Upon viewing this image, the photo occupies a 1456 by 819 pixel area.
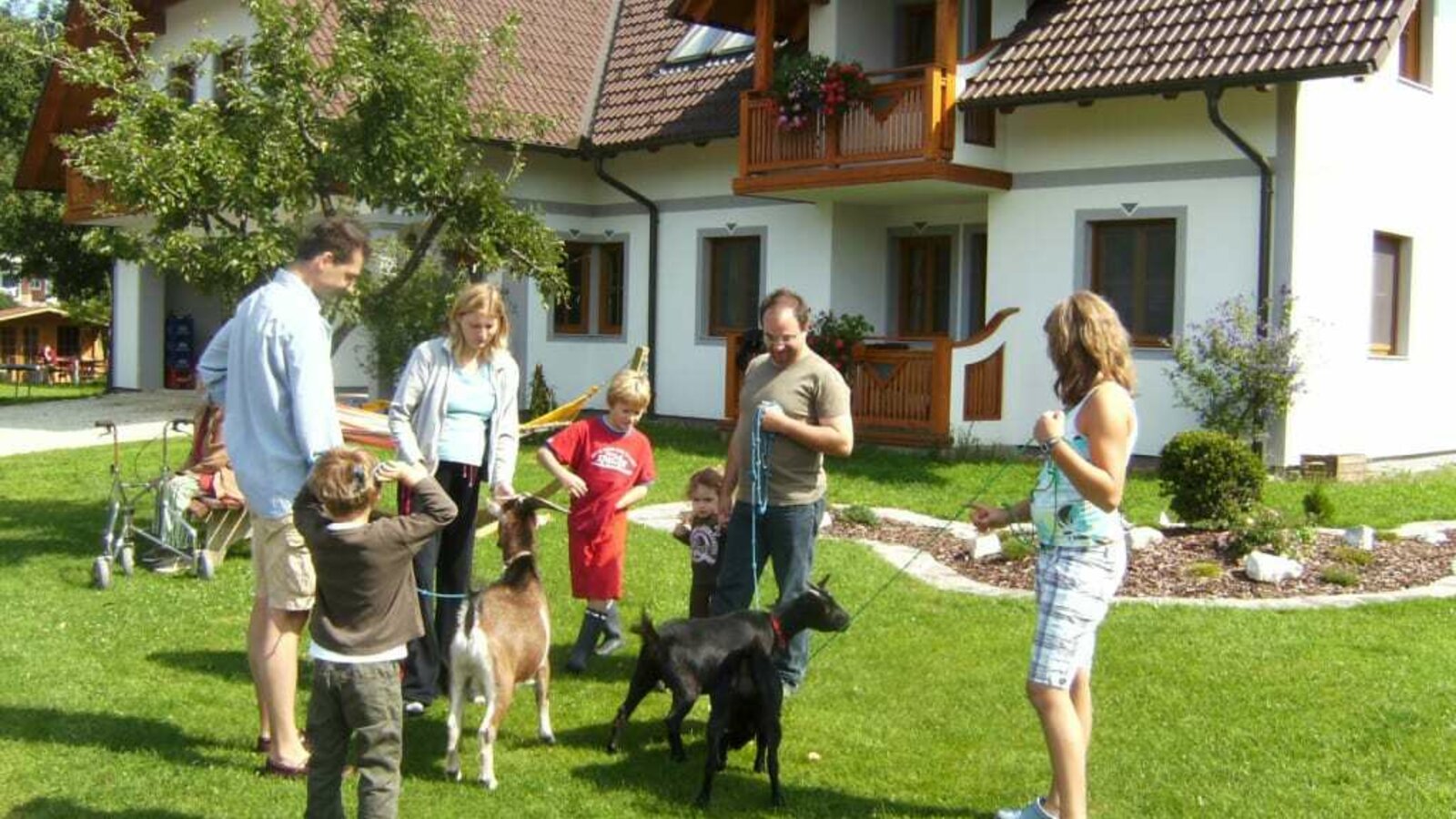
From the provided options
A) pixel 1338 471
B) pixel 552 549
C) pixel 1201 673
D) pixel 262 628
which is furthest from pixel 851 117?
pixel 262 628

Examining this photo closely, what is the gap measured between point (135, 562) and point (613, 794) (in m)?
5.90

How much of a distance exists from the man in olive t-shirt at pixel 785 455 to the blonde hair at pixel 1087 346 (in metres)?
1.50

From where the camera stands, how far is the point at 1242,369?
581 inches

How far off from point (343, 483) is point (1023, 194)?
13.5 meters

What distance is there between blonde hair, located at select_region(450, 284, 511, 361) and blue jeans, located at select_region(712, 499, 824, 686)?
1265 mm

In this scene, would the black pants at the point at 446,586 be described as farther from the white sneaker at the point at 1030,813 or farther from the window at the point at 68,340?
the window at the point at 68,340

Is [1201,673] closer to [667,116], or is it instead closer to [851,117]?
[851,117]

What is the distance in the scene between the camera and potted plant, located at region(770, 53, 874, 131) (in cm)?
1691

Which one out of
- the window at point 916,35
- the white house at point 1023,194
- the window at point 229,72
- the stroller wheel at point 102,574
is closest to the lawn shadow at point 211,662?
the stroller wheel at point 102,574

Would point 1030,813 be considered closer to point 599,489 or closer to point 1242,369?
point 599,489

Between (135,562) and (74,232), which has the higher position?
(74,232)

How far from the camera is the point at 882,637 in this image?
26.5ft

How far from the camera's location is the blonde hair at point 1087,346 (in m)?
4.76

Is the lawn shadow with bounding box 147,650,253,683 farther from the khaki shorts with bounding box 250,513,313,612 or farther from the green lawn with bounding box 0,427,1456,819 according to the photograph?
the khaki shorts with bounding box 250,513,313,612
